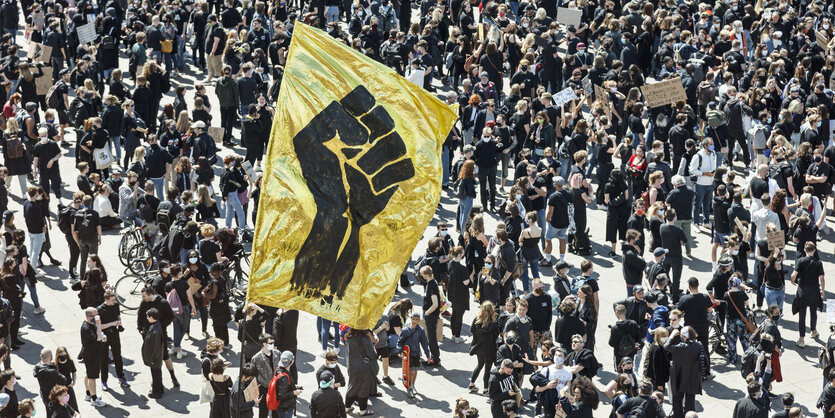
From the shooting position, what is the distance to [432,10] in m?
31.9

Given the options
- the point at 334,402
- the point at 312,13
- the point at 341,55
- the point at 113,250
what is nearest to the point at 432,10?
the point at 312,13

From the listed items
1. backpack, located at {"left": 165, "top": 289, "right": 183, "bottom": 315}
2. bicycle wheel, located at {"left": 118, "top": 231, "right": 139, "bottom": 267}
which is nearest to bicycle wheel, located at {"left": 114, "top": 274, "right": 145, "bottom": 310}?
bicycle wheel, located at {"left": 118, "top": 231, "right": 139, "bottom": 267}

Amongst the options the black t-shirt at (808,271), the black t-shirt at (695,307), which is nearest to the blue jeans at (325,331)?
the black t-shirt at (695,307)

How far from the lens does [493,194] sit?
931 inches

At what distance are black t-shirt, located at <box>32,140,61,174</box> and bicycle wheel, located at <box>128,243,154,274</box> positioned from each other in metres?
3.30

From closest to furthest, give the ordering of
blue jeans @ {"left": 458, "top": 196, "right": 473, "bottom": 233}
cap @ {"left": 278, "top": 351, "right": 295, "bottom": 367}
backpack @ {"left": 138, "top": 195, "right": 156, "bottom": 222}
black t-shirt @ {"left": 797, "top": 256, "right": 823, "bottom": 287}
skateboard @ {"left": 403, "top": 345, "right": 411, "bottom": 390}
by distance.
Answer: cap @ {"left": 278, "top": 351, "right": 295, "bottom": 367}
skateboard @ {"left": 403, "top": 345, "right": 411, "bottom": 390}
black t-shirt @ {"left": 797, "top": 256, "right": 823, "bottom": 287}
backpack @ {"left": 138, "top": 195, "right": 156, "bottom": 222}
blue jeans @ {"left": 458, "top": 196, "right": 473, "bottom": 233}

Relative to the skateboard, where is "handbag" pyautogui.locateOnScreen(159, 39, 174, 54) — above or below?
above

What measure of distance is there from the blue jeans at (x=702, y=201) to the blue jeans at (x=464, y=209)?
404cm

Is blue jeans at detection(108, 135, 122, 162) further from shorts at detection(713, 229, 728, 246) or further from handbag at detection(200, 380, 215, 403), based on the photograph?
shorts at detection(713, 229, 728, 246)

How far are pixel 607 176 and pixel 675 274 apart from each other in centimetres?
342

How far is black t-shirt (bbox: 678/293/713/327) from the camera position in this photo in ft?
58.6

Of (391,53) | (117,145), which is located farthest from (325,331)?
(391,53)

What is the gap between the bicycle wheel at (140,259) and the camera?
20438 mm

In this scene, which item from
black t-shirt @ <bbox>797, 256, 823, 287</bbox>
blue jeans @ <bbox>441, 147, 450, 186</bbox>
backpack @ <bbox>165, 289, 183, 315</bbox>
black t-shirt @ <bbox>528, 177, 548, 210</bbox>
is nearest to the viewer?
backpack @ <bbox>165, 289, 183, 315</bbox>
